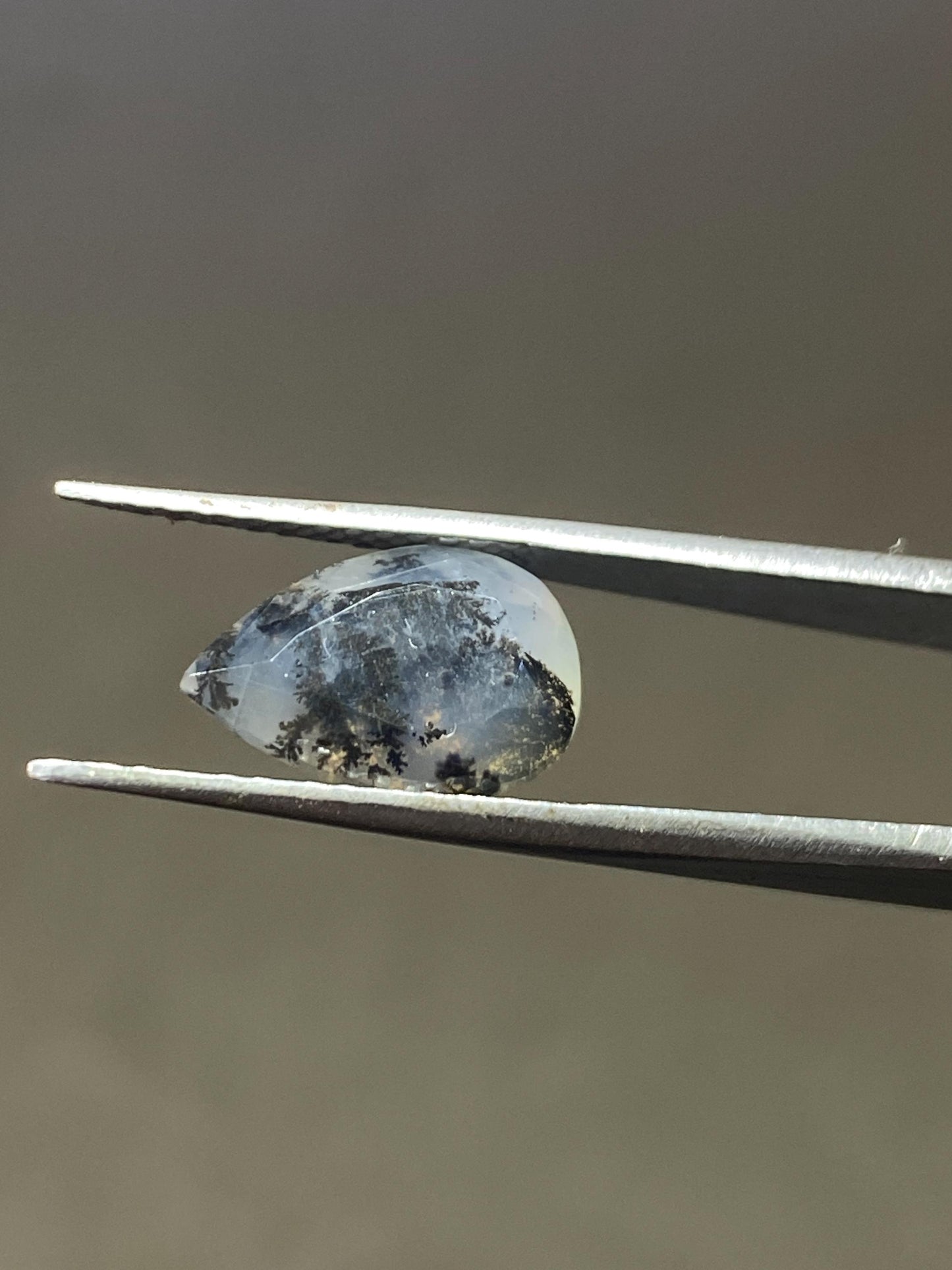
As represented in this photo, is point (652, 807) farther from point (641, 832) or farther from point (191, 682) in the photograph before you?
point (191, 682)

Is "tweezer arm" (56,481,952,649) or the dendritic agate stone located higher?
"tweezer arm" (56,481,952,649)

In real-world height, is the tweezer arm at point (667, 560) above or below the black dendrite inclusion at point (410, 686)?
above

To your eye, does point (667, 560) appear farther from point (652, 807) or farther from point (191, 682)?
point (191, 682)

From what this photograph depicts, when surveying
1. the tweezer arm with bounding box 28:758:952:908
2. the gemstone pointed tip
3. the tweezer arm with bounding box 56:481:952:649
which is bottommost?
the tweezer arm with bounding box 28:758:952:908

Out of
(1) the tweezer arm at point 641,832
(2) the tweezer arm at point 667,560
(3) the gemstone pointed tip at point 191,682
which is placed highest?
(2) the tweezer arm at point 667,560

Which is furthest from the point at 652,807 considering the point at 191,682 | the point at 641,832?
the point at 191,682

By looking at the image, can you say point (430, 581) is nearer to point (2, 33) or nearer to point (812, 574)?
point (812, 574)
